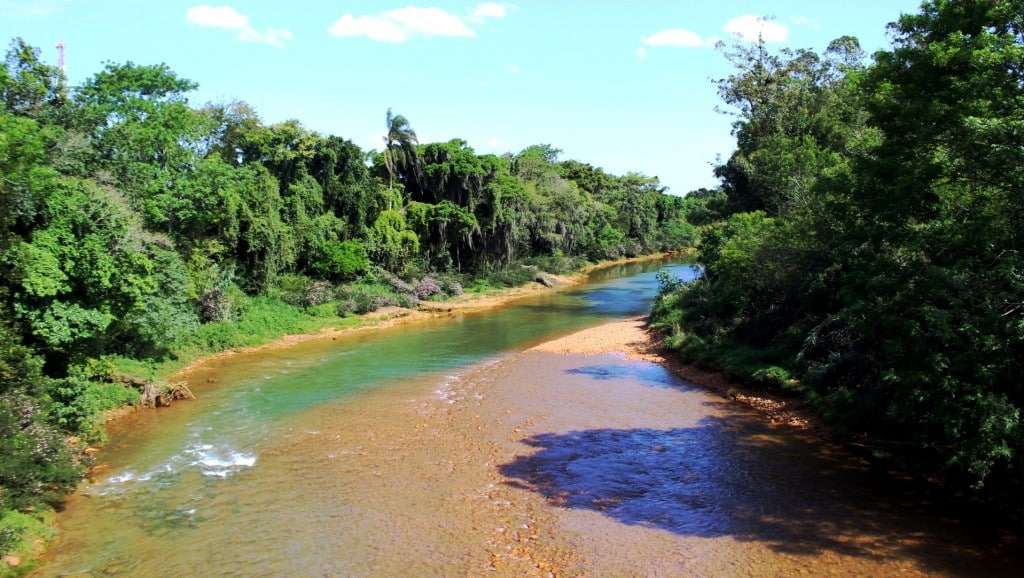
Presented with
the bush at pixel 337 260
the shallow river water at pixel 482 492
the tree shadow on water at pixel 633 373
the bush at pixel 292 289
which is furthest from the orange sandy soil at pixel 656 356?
the bush at pixel 337 260

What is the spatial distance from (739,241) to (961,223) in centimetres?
1788

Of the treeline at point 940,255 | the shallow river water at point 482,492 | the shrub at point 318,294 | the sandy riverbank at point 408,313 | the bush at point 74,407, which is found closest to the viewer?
the treeline at point 940,255

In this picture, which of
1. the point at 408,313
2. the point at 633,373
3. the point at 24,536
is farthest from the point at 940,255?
the point at 408,313

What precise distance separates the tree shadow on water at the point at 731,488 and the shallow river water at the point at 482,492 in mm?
63

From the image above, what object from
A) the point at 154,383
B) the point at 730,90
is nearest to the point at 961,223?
the point at 154,383

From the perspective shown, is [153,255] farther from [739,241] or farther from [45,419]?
[739,241]

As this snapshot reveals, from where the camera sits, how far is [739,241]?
1189 inches

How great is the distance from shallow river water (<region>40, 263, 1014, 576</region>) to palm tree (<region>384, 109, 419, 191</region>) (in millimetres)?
29055

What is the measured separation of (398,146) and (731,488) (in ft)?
141

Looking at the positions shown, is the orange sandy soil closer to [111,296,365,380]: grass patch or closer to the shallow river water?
the shallow river water

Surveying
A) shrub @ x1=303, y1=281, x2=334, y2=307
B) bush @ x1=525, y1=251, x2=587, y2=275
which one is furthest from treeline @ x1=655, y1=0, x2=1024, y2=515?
bush @ x1=525, y1=251, x2=587, y2=275

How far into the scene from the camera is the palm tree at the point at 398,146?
52.4 metres

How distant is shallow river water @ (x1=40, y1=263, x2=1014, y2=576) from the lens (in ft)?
42.4

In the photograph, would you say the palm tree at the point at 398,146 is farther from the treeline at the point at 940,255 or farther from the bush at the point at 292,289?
the treeline at the point at 940,255
